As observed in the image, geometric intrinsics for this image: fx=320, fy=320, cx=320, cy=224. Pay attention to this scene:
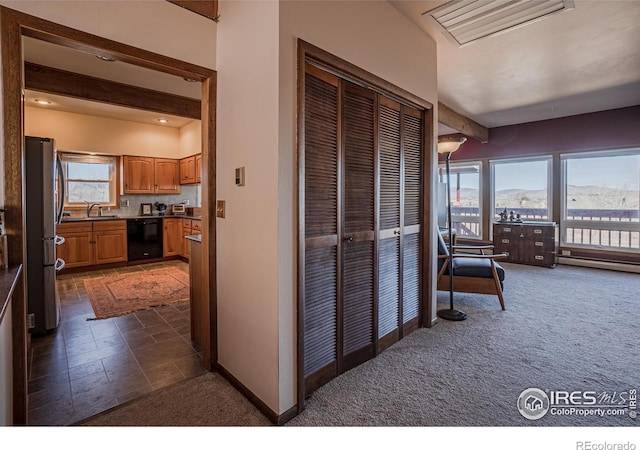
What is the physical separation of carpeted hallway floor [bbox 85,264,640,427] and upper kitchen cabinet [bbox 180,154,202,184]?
4.73 meters

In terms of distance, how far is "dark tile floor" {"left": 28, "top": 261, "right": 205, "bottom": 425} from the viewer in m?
1.95

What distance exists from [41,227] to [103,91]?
5.78 ft

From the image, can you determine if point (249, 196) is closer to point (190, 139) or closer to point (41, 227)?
point (41, 227)

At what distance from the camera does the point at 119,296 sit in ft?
13.3

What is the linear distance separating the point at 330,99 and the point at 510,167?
6211mm

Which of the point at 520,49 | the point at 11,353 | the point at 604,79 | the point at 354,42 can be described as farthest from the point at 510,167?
the point at 11,353

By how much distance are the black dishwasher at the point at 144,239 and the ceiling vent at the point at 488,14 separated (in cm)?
560

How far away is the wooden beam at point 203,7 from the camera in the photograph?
6.96ft

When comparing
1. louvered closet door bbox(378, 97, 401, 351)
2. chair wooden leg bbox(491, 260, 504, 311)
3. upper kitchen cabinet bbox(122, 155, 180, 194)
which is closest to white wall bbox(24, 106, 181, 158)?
upper kitchen cabinet bbox(122, 155, 180, 194)

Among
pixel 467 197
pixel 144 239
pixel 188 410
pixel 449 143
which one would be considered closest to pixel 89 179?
Answer: pixel 144 239

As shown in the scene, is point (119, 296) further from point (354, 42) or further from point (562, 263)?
point (562, 263)

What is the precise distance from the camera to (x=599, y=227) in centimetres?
579

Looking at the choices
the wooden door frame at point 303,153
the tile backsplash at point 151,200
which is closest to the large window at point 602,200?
the wooden door frame at point 303,153

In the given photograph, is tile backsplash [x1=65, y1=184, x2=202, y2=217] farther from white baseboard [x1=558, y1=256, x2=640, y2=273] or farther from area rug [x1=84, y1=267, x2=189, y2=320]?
white baseboard [x1=558, y1=256, x2=640, y2=273]
